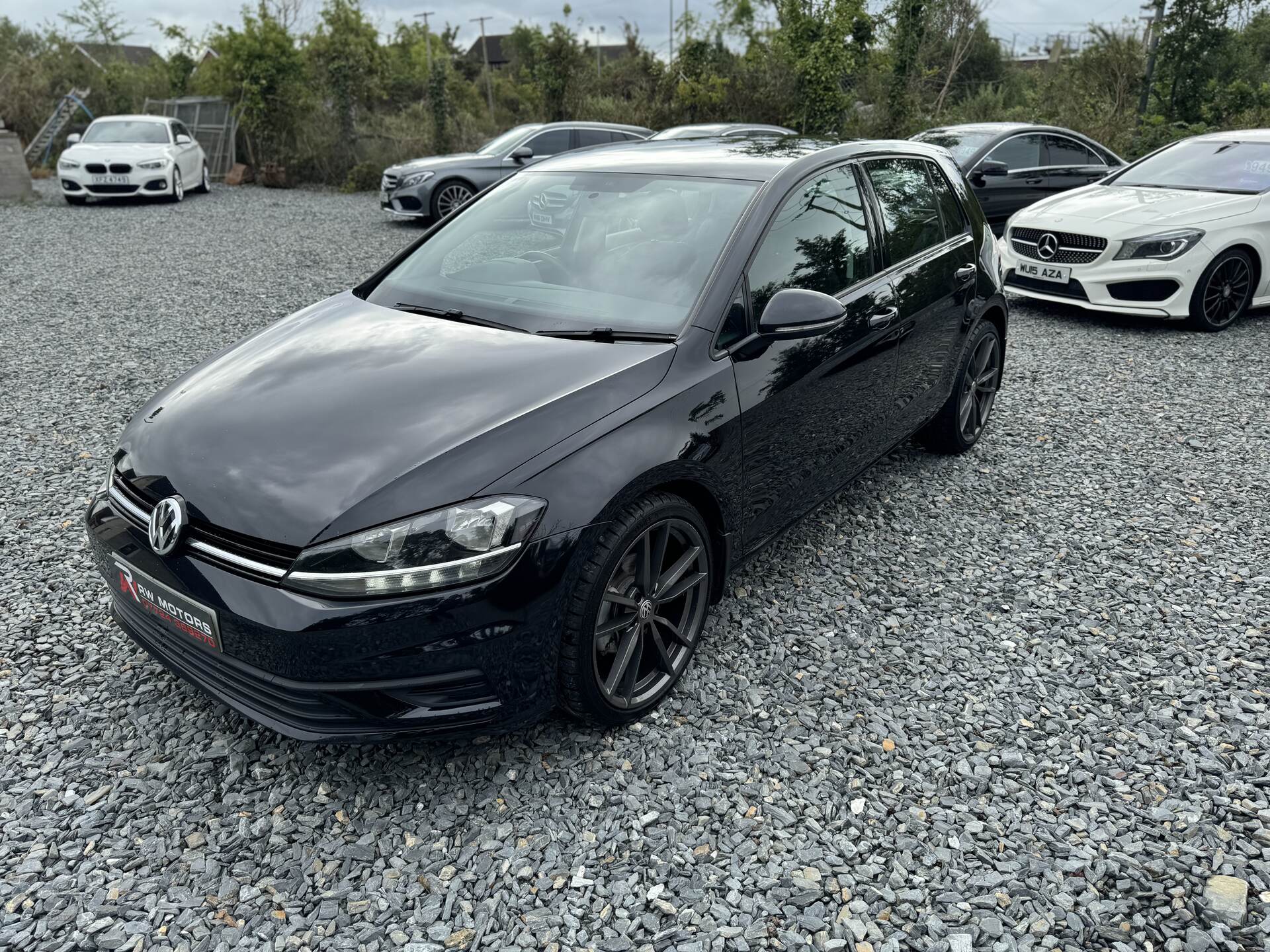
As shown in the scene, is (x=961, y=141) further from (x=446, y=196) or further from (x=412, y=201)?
(x=412, y=201)

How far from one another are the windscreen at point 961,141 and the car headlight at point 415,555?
9548 millimetres

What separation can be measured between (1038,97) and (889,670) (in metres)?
24.0

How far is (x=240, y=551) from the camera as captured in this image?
8.06 feet

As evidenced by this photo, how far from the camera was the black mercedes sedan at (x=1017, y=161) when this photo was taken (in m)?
10.6

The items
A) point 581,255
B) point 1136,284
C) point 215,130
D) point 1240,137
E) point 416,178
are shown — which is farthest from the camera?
point 215,130

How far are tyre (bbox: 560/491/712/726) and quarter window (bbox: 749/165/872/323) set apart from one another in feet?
2.85

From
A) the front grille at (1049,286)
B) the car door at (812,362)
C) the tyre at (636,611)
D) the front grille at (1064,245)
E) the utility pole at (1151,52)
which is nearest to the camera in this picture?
the tyre at (636,611)

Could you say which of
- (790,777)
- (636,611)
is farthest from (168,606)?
(790,777)

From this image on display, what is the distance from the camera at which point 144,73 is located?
26.9 metres

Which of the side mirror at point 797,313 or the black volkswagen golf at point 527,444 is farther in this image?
the side mirror at point 797,313

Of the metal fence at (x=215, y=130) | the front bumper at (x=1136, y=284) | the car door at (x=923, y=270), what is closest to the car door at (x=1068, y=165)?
the front bumper at (x=1136, y=284)

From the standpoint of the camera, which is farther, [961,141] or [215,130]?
[215,130]

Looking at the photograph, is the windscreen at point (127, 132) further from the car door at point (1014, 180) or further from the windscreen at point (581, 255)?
the windscreen at point (581, 255)

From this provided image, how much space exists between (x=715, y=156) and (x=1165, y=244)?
5.66 metres
